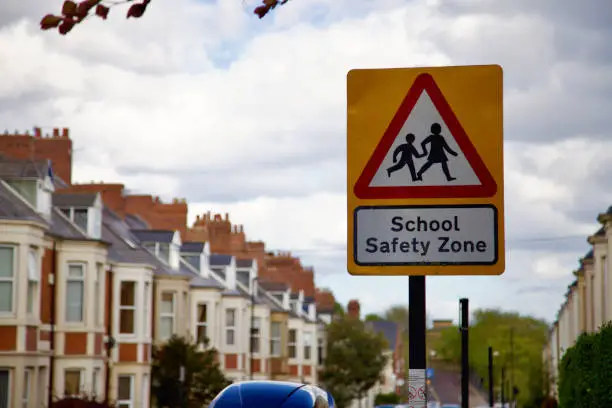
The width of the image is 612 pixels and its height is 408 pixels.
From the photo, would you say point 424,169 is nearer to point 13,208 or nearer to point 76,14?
point 76,14

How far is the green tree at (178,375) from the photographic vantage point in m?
52.4

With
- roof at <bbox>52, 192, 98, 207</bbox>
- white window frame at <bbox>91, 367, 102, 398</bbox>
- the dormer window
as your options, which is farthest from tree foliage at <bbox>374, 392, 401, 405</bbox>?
the dormer window

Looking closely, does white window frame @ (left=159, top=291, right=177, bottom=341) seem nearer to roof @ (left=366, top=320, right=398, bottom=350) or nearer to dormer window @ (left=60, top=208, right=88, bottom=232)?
dormer window @ (left=60, top=208, right=88, bottom=232)

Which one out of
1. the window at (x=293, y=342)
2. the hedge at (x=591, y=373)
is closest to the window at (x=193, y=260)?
the window at (x=293, y=342)

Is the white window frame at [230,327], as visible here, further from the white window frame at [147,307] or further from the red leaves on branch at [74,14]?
the red leaves on branch at [74,14]

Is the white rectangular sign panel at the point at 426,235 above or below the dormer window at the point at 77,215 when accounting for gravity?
below

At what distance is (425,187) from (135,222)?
56006 mm

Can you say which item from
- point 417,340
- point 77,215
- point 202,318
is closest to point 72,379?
point 77,215

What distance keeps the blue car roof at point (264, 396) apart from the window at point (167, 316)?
4085 centimetres

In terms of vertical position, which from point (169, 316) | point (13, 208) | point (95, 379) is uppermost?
point (13, 208)

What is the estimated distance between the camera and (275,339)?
80500 millimetres

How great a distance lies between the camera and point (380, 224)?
583 cm

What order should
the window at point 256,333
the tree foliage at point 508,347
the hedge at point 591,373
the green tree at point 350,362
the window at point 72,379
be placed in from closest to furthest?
1. the hedge at point 591,373
2. the window at point 72,379
3. the window at point 256,333
4. the green tree at point 350,362
5. the tree foliage at point 508,347

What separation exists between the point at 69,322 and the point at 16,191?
18.2 feet
